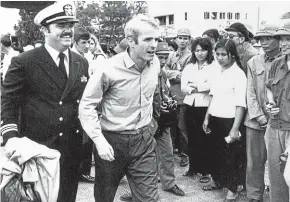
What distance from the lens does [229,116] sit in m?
5.14

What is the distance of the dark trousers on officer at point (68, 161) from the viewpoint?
339 centimetres

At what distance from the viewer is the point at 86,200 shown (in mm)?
5227

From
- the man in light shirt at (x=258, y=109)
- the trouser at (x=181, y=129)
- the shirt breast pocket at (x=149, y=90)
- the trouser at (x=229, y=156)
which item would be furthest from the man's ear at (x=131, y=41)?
the trouser at (x=181, y=129)

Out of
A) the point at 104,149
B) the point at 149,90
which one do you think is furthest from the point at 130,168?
the point at 149,90

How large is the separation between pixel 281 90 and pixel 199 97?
1740 millimetres

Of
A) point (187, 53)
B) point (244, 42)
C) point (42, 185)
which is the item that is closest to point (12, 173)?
point (42, 185)

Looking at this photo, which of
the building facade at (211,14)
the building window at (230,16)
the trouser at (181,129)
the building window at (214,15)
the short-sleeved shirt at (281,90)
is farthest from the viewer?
the building window at (214,15)

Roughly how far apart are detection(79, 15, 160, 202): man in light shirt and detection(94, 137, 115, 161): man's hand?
0.13m

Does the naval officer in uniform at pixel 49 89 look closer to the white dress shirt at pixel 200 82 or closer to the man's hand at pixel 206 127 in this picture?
the man's hand at pixel 206 127

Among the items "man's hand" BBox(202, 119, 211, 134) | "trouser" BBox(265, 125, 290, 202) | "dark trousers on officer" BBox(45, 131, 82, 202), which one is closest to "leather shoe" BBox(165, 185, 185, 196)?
"man's hand" BBox(202, 119, 211, 134)

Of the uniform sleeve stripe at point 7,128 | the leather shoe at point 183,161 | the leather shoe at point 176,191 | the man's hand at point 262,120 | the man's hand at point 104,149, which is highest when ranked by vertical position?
the uniform sleeve stripe at point 7,128

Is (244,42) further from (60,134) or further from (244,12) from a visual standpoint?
(244,12)

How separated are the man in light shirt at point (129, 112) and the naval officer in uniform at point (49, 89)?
18cm

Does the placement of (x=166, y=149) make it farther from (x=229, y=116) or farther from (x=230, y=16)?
(x=230, y=16)
